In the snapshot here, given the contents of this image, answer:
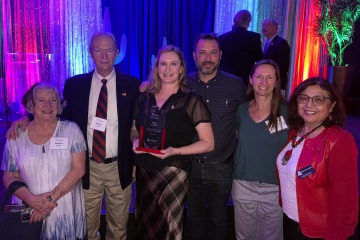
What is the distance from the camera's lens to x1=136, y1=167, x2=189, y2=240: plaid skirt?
2.15 m

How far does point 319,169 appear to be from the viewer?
1.74m

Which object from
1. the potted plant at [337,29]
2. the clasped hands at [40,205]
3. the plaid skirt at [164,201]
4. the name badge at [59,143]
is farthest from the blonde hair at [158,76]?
the potted plant at [337,29]

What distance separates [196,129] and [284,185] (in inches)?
25.1

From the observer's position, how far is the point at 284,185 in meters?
1.94

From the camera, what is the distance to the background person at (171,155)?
215cm

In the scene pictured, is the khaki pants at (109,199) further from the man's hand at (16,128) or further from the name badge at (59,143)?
the man's hand at (16,128)

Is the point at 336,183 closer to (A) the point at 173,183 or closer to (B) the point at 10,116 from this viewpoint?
(A) the point at 173,183

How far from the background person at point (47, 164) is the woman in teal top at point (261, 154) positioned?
1133 millimetres

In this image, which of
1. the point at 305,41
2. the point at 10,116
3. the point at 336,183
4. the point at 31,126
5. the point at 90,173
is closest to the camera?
the point at 336,183

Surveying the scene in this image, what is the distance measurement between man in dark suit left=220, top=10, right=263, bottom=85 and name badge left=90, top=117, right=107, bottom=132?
3.22 m

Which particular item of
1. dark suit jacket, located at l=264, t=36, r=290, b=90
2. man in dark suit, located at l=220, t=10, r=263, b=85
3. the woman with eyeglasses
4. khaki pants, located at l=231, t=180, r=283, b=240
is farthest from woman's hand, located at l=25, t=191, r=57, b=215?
dark suit jacket, located at l=264, t=36, r=290, b=90

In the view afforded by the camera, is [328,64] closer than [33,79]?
No

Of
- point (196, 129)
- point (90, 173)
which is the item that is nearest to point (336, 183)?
point (196, 129)

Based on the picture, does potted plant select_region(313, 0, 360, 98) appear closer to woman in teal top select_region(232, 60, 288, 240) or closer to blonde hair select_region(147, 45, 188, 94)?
woman in teal top select_region(232, 60, 288, 240)
